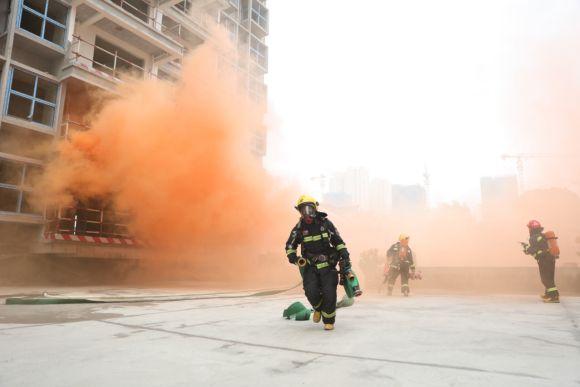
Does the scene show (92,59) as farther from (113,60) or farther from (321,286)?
(321,286)

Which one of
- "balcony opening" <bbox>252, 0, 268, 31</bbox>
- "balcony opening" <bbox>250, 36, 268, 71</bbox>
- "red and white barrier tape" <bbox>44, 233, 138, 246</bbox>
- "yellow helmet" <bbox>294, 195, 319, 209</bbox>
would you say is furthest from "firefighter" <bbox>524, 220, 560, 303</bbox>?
"balcony opening" <bbox>252, 0, 268, 31</bbox>

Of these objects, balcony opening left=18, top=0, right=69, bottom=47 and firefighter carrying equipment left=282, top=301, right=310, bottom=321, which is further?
balcony opening left=18, top=0, right=69, bottom=47

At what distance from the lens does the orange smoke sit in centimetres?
1245

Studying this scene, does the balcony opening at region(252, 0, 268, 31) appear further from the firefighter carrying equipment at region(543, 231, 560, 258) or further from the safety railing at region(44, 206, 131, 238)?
the firefighter carrying equipment at region(543, 231, 560, 258)

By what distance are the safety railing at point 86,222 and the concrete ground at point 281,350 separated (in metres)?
8.96

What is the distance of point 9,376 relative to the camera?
90.6 inches

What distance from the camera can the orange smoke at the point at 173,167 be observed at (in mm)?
12453

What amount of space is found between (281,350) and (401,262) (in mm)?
7694

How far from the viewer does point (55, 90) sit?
564 inches

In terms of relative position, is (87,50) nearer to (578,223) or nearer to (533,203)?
(533,203)

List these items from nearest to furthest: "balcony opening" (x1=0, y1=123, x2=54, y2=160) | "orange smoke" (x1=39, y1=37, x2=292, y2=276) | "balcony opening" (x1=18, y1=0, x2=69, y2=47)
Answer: "orange smoke" (x1=39, y1=37, x2=292, y2=276), "balcony opening" (x1=0, y1=123, x2=54, y2=160), "balcony opening" (x1=18, y1=0, x2=69, y2=47)

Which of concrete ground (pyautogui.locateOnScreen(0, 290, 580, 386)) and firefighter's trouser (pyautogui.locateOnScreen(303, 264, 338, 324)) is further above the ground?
firefighter's trouser (pyautogui.locateOnScreen(303, 264, 338, 324))

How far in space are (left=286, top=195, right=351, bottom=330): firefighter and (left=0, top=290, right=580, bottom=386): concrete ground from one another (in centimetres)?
38

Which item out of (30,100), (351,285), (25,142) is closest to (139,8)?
(30,100)
